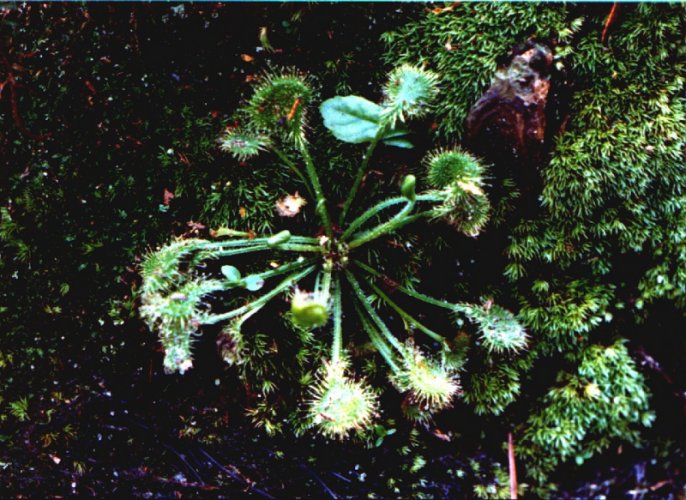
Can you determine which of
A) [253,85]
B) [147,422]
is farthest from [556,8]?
[147,422]

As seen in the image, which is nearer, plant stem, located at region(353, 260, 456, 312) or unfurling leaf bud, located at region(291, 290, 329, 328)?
unfurling leaf bud, located at region(291, 290, 329, 328)

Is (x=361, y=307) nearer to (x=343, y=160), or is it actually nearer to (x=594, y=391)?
(x=343, y=160)

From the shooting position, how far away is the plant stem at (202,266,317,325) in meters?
1.98

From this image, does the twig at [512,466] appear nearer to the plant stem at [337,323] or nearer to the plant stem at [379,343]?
the plant stem at [379,343]

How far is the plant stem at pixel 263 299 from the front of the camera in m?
1.98

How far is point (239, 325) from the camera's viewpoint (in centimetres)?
200

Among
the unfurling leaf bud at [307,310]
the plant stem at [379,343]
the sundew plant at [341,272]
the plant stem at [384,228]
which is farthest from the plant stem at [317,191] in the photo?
the unfurling leaf bud at [307,310]

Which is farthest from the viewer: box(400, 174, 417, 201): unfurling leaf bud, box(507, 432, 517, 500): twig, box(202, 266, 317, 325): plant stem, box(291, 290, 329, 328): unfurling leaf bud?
box(507, 432, 517, 500): twig

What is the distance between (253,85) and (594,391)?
161cm

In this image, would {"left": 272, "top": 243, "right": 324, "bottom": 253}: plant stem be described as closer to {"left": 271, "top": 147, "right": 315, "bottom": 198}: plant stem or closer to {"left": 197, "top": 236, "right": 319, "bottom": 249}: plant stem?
{"left": 197, "top": 236, "right": 319, "bottom": 249}: plant stem

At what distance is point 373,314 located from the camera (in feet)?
6.85

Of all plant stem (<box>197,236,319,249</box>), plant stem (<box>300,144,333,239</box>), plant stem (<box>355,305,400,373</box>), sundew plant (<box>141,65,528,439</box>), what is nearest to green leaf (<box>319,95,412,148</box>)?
sundew plant (<box>141,65,528,439</box>)

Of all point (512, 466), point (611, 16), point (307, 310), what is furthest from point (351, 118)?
point (512, 466)

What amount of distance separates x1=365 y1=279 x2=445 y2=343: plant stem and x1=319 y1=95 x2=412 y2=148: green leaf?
20.5 inches
